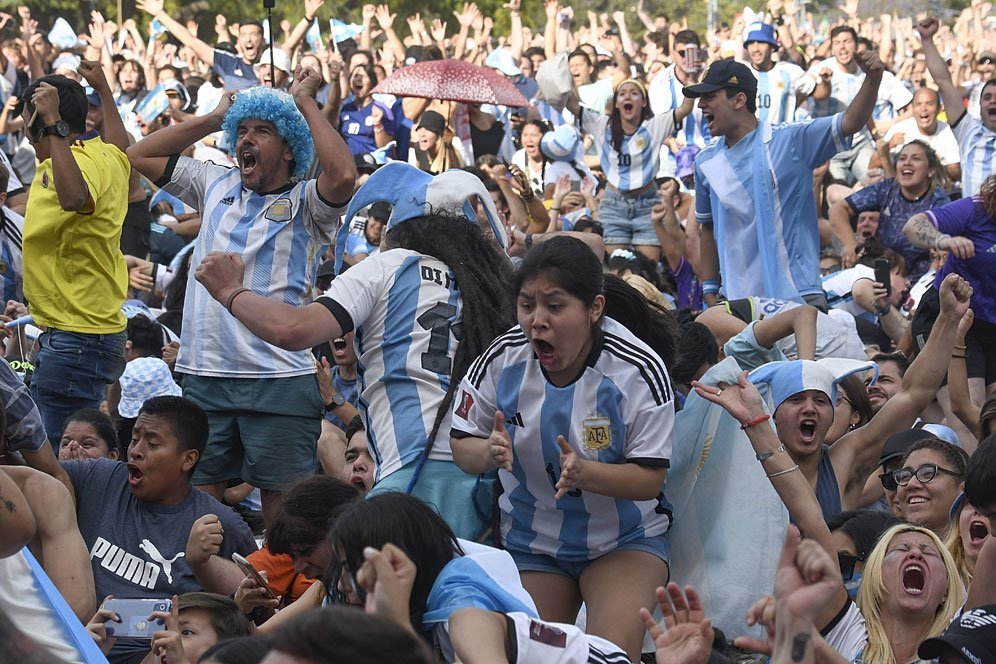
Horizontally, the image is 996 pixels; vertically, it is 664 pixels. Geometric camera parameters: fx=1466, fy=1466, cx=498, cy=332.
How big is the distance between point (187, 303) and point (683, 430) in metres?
2.36

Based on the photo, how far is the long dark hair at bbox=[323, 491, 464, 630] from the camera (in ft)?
11.3

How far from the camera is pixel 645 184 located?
478 inches

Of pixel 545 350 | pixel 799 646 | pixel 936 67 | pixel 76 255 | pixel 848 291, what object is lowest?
pixel 848 291

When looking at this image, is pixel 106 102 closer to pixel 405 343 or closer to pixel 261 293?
pixel 261 293

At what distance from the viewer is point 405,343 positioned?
4973mm

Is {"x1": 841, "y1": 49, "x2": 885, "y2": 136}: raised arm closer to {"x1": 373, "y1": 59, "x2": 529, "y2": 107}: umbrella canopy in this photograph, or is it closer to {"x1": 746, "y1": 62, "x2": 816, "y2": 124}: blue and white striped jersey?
{"x1": 373, "y1": 59, "x2": 529, "y2": 107}: umbrella canopy

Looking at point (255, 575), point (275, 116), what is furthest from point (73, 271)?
point (255, 575)

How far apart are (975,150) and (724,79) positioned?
11.1 feet

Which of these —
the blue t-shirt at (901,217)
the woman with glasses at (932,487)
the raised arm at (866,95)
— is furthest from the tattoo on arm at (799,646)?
the blue t-shirt at (901,217)

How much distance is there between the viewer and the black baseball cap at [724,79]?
784cm

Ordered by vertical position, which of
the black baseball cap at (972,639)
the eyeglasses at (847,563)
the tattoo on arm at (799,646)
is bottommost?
the eyeglasses at (847,563)

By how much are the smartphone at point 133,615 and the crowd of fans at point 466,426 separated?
11mm

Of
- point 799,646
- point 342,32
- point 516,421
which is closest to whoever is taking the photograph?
point 799,646

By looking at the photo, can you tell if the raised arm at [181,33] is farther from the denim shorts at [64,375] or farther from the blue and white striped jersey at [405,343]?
the blue and white striped jersey at [405,343]
